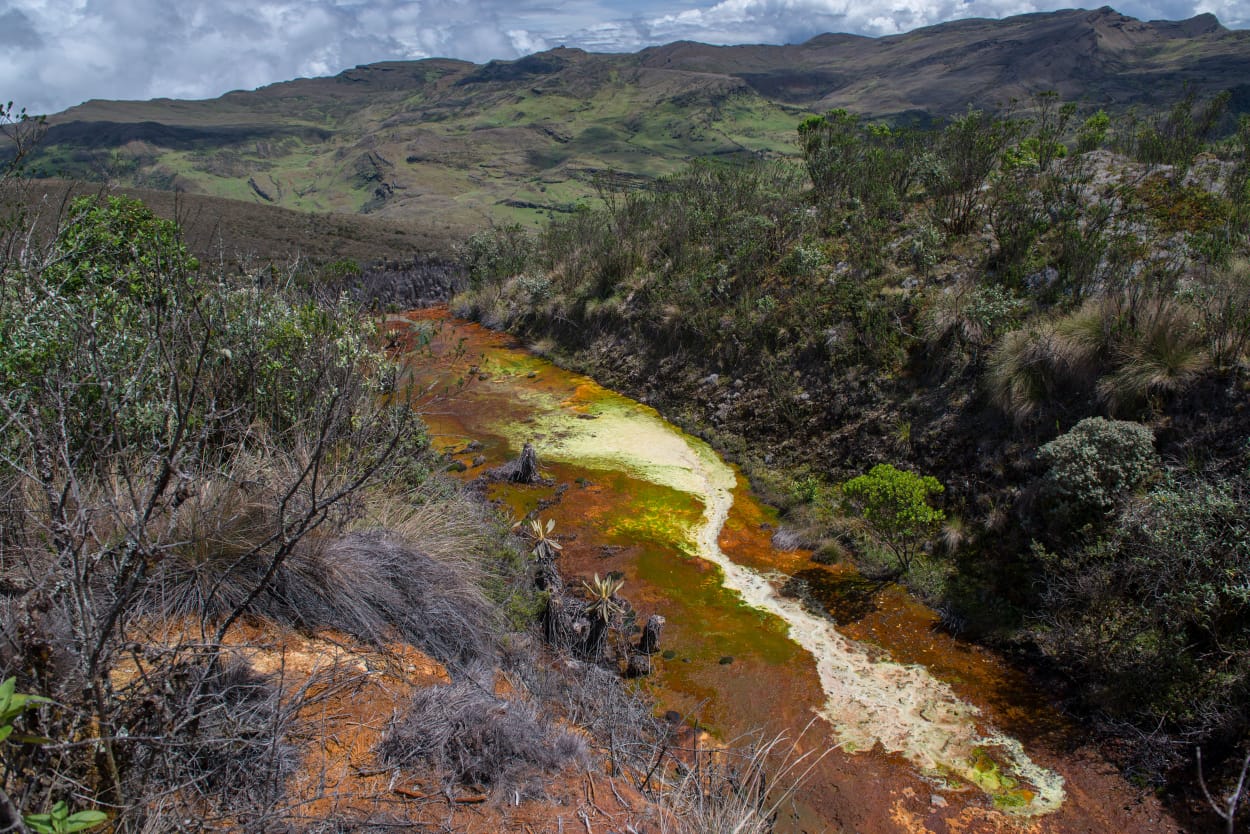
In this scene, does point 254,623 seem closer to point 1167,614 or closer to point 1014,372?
point 1167,614

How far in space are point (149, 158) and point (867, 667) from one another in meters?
194

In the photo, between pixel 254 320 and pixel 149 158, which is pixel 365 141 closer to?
pixel 149 158

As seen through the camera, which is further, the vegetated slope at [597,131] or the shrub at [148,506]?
the vegetated slope at [597,131]

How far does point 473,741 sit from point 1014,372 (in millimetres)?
7278

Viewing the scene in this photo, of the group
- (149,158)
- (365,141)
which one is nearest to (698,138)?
(365,141)

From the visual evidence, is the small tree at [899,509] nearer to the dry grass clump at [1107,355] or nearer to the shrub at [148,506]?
the dry grass clump at [1107,355]

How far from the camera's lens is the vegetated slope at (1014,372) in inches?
211

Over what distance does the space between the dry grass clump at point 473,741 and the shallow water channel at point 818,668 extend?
184 centimetres

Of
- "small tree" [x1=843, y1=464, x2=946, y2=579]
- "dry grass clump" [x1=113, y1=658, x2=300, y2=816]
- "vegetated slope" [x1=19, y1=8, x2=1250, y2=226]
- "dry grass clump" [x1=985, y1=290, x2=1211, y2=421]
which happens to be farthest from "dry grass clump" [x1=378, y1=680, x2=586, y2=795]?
"vegetated slope" [x1=19, y1=8, x2=1250, y2=226]

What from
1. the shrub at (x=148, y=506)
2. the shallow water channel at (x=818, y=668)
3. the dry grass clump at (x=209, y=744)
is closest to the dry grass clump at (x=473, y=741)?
the dry grass clump at (x=209, y=744)

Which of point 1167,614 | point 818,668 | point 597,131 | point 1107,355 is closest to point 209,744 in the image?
point 818,668

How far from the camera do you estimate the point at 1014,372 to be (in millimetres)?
7766

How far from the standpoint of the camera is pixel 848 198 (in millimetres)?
13656

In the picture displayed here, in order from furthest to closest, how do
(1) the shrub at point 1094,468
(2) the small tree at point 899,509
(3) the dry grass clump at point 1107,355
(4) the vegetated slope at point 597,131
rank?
(4) the vegetated slope at point 597,131 → (2) the small tree at point 899,509 → (3) the dry grass clump at point 1107,355 → (1) the shrub at point 1094,468
